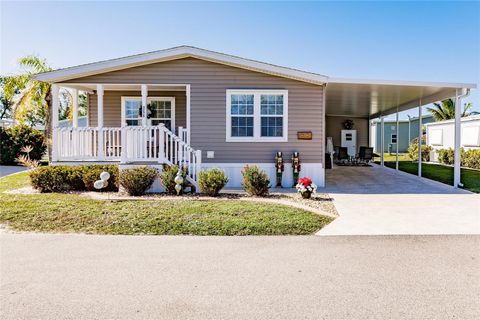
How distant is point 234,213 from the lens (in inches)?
262

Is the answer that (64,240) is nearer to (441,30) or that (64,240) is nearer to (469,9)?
(469,9)

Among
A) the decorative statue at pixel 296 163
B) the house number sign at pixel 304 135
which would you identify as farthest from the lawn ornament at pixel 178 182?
the house number sign at pixel 304 135

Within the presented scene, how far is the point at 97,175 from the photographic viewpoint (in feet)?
30.4

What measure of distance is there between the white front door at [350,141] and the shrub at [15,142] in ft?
55.4

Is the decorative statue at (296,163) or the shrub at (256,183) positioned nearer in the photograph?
the shrub at (256,183)

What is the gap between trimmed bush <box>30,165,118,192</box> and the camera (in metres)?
9.12

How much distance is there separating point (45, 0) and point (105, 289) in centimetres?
875

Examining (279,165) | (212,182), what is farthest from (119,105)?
(279,165)

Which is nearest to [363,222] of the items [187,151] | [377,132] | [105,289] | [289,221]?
[289,221]

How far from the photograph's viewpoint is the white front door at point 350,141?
74.2 ft

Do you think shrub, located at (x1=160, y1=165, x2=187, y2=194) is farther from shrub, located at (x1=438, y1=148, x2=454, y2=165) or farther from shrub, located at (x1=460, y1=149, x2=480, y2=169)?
shrub, located at (x1=438, y1=148, x2=454, y2=165)

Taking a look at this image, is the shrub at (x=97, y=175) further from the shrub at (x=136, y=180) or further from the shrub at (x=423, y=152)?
the shrub at (x=423, y=152)

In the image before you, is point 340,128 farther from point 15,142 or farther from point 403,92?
point 15,142

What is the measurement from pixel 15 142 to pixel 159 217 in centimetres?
1505
